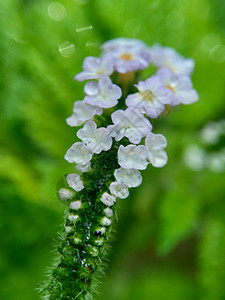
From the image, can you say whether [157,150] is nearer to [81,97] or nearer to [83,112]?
[83,112]

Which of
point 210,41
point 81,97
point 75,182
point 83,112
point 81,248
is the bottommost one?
point 81,248

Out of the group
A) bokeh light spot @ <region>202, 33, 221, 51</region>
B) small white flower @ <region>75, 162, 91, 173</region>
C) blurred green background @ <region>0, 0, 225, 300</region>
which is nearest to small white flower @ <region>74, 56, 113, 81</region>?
small white flower @ <region>75, 162, 91, 173</region>

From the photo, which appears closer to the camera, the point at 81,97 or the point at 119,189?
the point at 119,189

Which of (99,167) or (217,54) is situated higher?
(217,54)

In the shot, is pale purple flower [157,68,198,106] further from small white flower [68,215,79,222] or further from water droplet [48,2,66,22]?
water droplet [48,2,66,22]

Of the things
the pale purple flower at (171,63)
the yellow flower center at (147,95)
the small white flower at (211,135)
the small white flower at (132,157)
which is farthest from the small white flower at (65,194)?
the small white flower at (211,135)

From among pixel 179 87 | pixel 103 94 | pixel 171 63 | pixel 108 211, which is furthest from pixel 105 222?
pixel 171 63

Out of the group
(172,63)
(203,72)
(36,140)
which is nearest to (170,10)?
(203,72)
